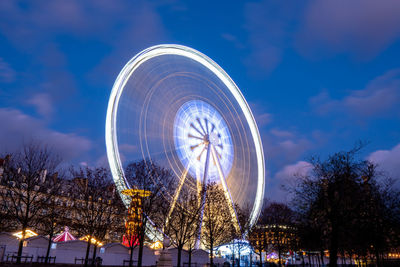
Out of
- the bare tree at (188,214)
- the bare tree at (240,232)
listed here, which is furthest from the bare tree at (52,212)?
the bare tree at (240,232)

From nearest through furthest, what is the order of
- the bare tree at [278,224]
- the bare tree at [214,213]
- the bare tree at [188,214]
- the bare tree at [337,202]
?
the bare tree at [337,202], the bare tree at [188,214], the bare tree at [214,213], the bare tree at [278,224]

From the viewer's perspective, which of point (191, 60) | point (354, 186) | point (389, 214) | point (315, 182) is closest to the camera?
point (354, 186)

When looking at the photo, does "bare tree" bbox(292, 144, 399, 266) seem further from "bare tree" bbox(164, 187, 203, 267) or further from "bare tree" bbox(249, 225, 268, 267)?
"bare tree" bbox(249, 225, 268, 267)

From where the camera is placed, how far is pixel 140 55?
26.7 meters

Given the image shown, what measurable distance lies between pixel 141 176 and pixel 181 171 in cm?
338

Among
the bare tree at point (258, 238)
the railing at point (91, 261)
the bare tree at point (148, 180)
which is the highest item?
the bare tree at point (148, 180)

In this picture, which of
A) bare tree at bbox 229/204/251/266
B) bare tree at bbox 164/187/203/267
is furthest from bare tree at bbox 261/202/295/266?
bare tree at bbox 164/187/203/267

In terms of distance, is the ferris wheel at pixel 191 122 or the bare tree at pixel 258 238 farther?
the bare tree at pixel 258 238

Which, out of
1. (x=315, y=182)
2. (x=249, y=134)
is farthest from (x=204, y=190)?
(x=315, y=182)

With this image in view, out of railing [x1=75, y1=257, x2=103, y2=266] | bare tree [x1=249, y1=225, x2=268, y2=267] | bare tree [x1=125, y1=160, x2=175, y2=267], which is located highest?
bare tree [x1=125, y1=160, x2=175, y2=267]

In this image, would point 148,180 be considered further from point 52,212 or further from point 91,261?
point 52,212

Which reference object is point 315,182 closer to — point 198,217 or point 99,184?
point 198,217

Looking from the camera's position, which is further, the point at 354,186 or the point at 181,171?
the point at 181,171

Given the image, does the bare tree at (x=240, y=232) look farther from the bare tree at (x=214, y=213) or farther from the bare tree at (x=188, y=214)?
the bare tree at (x=188, y=214)
